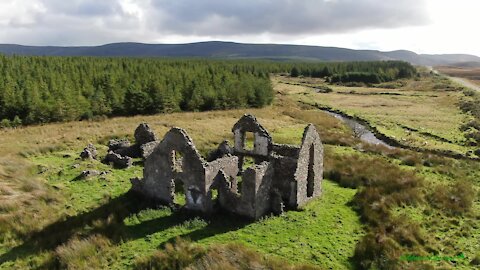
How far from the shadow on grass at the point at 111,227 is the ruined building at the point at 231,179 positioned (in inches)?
34.5

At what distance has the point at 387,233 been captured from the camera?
19.0 meters

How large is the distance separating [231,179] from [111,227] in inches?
280

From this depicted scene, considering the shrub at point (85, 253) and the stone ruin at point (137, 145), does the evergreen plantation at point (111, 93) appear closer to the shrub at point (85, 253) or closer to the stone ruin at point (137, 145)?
the stone ruin at point (137, 145)

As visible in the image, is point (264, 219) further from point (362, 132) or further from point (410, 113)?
point (410, 113)

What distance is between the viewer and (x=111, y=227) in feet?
61.6

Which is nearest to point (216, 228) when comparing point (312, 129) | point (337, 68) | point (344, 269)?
point (344, 269)

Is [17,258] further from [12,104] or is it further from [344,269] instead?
[12,104]

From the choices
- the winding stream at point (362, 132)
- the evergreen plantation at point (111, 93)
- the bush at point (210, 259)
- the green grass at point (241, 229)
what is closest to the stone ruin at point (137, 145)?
the green grass at point (241, 229)

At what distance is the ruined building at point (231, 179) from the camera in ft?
65.8

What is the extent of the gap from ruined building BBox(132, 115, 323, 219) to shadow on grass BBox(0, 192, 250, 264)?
0.88 meters

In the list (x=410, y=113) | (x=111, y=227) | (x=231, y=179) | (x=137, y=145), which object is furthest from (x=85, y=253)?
(x=410, y=113)

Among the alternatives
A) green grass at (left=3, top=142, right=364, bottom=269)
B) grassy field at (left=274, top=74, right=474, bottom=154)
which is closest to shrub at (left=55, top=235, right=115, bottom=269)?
green grass at (left=3, top=142, right=364, bottom=269)

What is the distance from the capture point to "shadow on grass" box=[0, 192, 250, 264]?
58.0 ft

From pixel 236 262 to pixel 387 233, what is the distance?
7760mm
